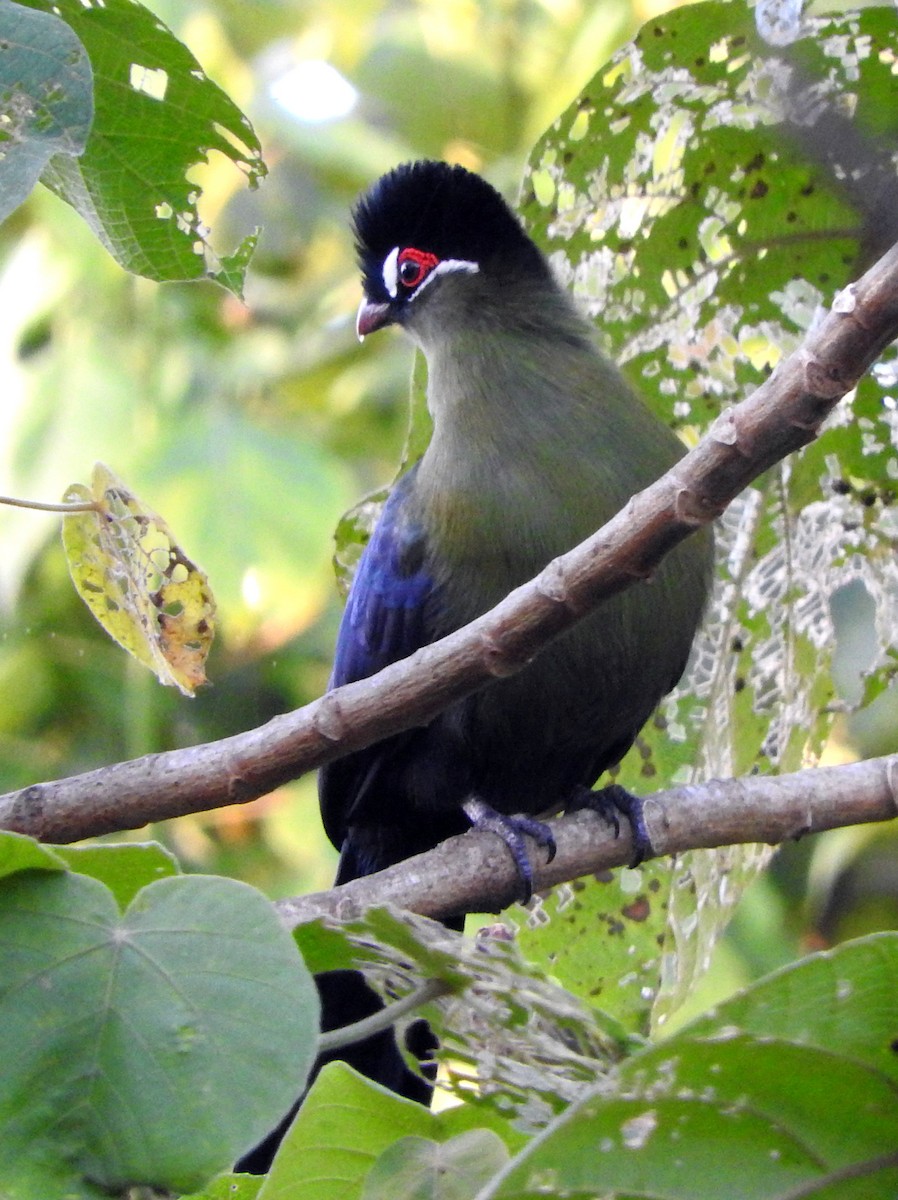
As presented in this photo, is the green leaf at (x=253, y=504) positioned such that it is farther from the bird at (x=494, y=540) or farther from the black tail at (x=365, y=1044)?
the black tail at (x=365, y=1044)

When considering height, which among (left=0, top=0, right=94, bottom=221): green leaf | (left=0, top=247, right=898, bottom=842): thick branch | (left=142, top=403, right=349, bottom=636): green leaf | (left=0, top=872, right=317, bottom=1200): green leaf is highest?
(left=142, top=403, right=349, bottom=636): green leaf

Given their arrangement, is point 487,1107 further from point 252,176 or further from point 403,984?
point 252,176

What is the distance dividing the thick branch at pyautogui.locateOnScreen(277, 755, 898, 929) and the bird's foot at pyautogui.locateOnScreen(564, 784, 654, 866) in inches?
1.7

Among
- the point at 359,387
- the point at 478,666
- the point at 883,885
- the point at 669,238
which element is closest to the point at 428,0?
the point at 359,387

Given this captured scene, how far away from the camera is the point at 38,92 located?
1.19m

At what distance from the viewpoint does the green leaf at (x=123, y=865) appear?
1132 mm

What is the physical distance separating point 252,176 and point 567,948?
3.97 feet

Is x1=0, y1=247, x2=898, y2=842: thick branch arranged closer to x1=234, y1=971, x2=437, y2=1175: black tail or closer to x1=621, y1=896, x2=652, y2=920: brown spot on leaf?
x1=234, y1=971, x2=437, y2=1175: black tail

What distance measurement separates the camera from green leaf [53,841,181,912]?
113 cm

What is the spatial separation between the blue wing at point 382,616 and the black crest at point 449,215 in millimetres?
503

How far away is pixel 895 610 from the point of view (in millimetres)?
2227

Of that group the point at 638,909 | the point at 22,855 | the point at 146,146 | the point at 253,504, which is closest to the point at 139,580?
the point at 146,146

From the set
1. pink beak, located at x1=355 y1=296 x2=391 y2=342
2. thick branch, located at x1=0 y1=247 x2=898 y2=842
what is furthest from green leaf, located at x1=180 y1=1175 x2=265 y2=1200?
pink beak, located at x1=355 y1=296 x2=391 y2=342

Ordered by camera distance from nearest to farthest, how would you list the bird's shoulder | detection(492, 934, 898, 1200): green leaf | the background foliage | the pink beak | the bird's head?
1. detection(492, 934, 898, 1200): green leaf
2. the bird's shoulder
3. the bird's head
4. the pink beak
5. the background foliage
